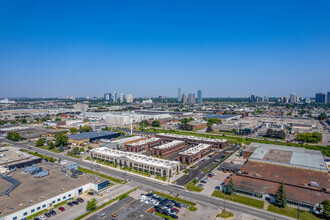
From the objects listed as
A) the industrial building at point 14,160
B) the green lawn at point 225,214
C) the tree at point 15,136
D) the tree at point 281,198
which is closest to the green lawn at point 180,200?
the green lawn at point 225,214

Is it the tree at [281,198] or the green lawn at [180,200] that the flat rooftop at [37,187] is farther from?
the tree at [281,198]

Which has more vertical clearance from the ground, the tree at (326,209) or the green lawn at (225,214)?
the tree at (326,209)

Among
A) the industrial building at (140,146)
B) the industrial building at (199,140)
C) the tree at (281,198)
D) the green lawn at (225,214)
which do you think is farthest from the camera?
the industrial building at (199,140)

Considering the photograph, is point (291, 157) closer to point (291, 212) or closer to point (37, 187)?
point (291, 212)

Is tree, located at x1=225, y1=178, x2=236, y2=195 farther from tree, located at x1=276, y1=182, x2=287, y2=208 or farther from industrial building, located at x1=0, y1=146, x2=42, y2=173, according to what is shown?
industrial building, located at x1=0, y1=146, x2=42, y2=173

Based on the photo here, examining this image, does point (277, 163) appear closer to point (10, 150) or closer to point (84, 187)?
point (84, 187)

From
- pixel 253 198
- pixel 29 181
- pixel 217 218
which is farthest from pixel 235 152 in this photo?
pixel 29 181

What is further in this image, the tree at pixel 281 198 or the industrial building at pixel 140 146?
the industrial building at pixel 140 146

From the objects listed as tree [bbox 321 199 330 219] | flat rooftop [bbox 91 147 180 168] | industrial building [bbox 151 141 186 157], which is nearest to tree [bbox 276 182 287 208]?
tree [bbox 321 199 330 219]
